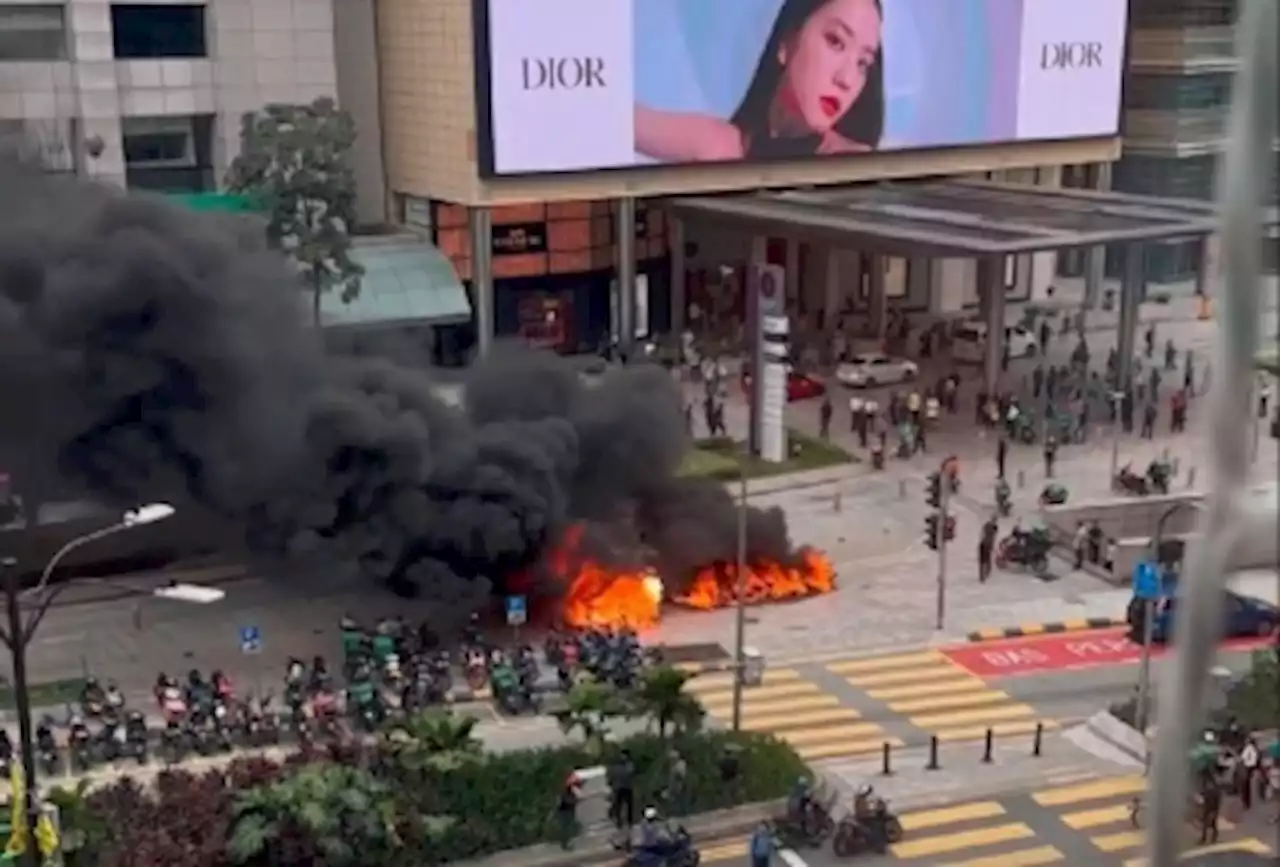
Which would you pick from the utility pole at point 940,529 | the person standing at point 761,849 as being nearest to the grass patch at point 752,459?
the utility pole at point 940,529

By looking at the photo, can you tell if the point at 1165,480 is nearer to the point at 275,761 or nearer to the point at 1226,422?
the point at 275,761

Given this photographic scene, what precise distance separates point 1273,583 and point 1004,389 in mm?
45894

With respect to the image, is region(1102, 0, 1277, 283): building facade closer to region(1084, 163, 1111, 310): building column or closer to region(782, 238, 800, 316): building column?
region(1084, 163, 1111, 310): building column

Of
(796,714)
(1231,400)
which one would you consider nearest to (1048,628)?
(796,714)

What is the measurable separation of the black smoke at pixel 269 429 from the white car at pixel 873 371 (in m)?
16.3

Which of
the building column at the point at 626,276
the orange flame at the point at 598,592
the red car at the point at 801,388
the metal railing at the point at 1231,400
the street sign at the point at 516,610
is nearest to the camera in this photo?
the metal railing at the point at 1231,400

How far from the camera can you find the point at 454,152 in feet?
154

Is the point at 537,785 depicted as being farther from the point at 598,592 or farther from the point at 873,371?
the point at 873,371

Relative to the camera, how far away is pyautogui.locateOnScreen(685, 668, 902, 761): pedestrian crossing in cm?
2552

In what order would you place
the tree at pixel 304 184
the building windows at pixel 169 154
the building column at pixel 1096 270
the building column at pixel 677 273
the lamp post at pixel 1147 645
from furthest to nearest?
the building column at pixel 1096 270
the building column at pixel 677 273
the building windows at pixel 169 154
the tree at pixel 304 184
the lamp post at pixel 1147 645

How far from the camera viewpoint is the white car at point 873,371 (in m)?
48.4

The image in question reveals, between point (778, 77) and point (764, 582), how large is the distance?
73.5ft

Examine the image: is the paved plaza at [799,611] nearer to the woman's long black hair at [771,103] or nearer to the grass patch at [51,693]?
the grass patch at [51,693]

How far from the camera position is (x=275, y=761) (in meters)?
22.8
